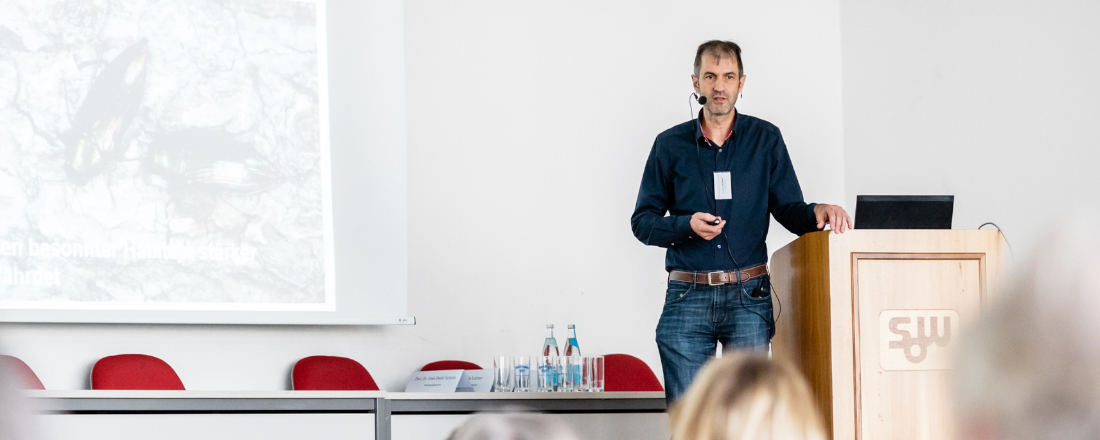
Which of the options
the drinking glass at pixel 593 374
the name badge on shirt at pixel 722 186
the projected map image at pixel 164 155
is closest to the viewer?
the name badge on shirt at pixel 722 186

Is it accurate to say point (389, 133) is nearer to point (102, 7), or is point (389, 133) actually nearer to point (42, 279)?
point (102, 7)

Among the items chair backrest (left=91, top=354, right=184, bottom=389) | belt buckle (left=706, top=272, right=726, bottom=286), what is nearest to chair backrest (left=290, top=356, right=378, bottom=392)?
chair backrest (left=91, top=354, right=184, bottom=389)

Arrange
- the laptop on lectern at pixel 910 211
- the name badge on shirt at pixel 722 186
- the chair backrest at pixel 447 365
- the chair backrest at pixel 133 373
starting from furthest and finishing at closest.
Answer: the chair backrest at pixel 447 365
the chair backrest at pixel 133 373
the name badge on shirt at pixel 722 186
the laptop on lectern at pixel 910 211

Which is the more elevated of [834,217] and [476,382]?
[834,217]

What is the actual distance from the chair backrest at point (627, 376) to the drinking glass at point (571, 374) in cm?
61

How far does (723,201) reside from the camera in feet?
8.01

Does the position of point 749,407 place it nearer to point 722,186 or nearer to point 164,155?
point 722,186

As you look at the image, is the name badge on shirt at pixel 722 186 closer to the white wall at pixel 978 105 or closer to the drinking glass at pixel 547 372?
the drinking glass at pixel 547 372

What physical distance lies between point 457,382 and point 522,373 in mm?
377

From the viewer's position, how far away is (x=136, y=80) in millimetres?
3377

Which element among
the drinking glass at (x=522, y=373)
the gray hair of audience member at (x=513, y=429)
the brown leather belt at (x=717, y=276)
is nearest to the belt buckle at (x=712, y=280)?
the brown leather belt at (x=717, y=276)

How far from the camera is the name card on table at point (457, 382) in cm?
320

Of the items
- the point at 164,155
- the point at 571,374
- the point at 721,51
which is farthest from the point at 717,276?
the point at 164,155

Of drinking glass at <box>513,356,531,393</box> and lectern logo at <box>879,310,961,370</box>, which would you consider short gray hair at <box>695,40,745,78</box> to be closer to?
lectern logo at <box>879,310,961,370</box>
